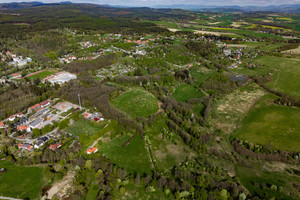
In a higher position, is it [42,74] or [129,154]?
[42,74]

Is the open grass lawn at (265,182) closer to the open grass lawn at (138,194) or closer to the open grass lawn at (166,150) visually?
the open grass lawn at (166,150)

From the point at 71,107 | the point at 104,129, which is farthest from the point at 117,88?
the point at 104,129

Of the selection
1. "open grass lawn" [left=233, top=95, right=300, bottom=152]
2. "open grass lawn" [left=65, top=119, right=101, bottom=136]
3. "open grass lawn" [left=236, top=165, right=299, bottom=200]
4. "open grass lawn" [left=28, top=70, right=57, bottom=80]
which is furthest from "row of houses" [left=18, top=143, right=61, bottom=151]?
"open grass lawn" [left=28, top=70, right=57, bottom=80]

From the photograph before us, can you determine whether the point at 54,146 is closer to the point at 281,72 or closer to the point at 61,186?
the point at 61,186

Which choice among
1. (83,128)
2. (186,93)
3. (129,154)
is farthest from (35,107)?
(186,93)

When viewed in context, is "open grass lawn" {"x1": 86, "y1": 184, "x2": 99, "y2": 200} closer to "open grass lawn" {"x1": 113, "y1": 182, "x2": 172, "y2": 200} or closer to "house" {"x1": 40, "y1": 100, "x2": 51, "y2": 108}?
"open grass lawn" {"x1": 113, "y1": 182, "x2": 172, "y2": 200}

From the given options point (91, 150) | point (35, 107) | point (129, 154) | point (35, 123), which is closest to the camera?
point (91, 150)
